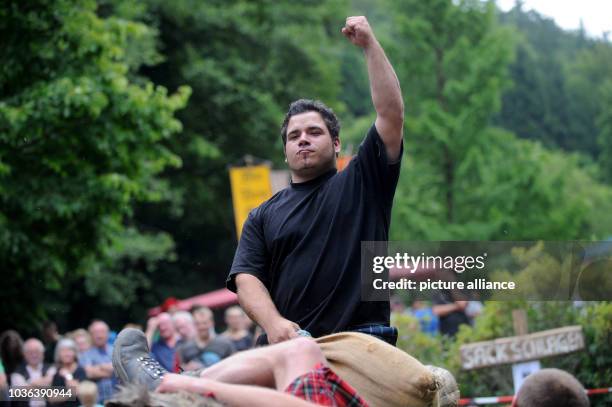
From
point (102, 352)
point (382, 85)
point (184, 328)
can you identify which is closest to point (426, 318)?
point (184, 328)

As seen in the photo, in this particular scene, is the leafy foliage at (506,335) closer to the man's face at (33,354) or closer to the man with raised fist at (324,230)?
the man's face at (33,354)

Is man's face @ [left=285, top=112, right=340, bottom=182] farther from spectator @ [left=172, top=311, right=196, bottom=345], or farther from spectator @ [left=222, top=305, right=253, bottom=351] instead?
spectator @ [left=222, top=305, right=253, bottom=351]

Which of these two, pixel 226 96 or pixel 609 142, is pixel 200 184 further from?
pixel 609 142

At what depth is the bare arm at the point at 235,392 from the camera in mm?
3594

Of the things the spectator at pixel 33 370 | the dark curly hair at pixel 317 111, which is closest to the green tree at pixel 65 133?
the spectator at pixel 33 370

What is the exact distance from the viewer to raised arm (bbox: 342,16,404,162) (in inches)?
185

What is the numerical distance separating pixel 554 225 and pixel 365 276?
23618mm

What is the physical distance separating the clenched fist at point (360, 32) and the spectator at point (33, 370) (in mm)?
6531

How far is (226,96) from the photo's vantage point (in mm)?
27922

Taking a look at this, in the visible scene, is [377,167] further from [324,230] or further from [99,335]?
[99,335]

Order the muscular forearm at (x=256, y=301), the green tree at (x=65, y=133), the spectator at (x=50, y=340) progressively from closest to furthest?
the muscular forearm at (x=256, y=301) → the green tree at (x=65, y=133) → the spectator at (x=50, y=340)

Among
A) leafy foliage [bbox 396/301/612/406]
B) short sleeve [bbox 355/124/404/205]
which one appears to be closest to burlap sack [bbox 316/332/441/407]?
short sleeve [bbox 355/124/404/205]

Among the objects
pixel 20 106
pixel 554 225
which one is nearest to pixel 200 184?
pixel 554 225

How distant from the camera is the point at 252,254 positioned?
488 centimetres
